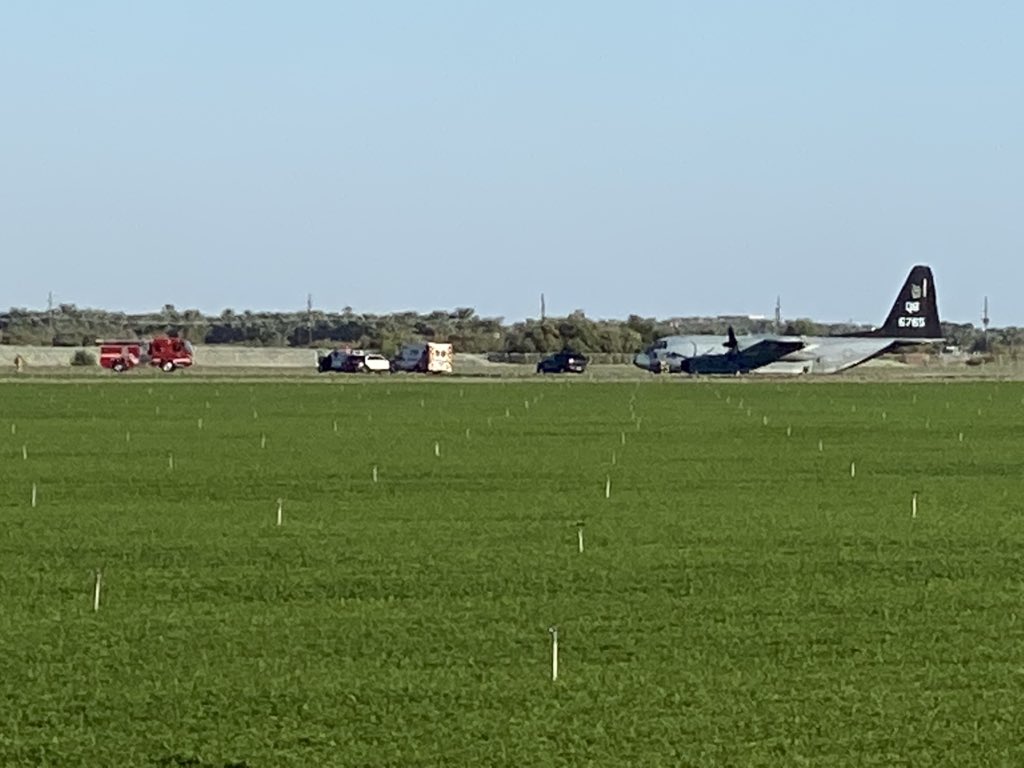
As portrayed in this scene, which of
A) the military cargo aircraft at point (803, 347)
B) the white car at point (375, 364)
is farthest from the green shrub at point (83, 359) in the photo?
the military cargo aircraft at point (803, 347)

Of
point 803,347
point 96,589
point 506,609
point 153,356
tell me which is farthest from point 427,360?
point 506,609

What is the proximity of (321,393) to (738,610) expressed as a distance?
58326 millimetres

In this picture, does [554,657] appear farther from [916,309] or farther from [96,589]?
[916,309]

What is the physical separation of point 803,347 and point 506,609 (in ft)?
323

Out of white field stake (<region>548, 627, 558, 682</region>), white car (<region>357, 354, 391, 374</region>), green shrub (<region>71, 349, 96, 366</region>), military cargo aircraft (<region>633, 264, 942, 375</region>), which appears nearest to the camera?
white field stake (<region>548, 627, 558, 682</region>)

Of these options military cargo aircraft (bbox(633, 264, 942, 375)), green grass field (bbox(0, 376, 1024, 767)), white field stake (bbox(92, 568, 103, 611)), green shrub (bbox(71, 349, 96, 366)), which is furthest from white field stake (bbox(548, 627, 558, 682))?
green shrub (bbox(71, 349, 96, 366))

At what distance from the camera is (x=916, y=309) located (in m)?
124

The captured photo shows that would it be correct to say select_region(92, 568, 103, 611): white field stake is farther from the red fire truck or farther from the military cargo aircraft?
the military cargo aircraft

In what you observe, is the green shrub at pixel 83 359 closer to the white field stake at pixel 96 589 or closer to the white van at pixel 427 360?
the white van at pixel 427 360

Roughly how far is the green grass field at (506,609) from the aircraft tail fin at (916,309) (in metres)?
82.3

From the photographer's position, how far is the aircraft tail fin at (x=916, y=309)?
405 feet

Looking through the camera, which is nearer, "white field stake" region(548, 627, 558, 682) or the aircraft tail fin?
"white field stake" region(548, 627, 558, 682)

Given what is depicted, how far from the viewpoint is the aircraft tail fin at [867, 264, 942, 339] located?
405 ft

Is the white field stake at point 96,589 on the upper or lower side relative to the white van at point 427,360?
upper
